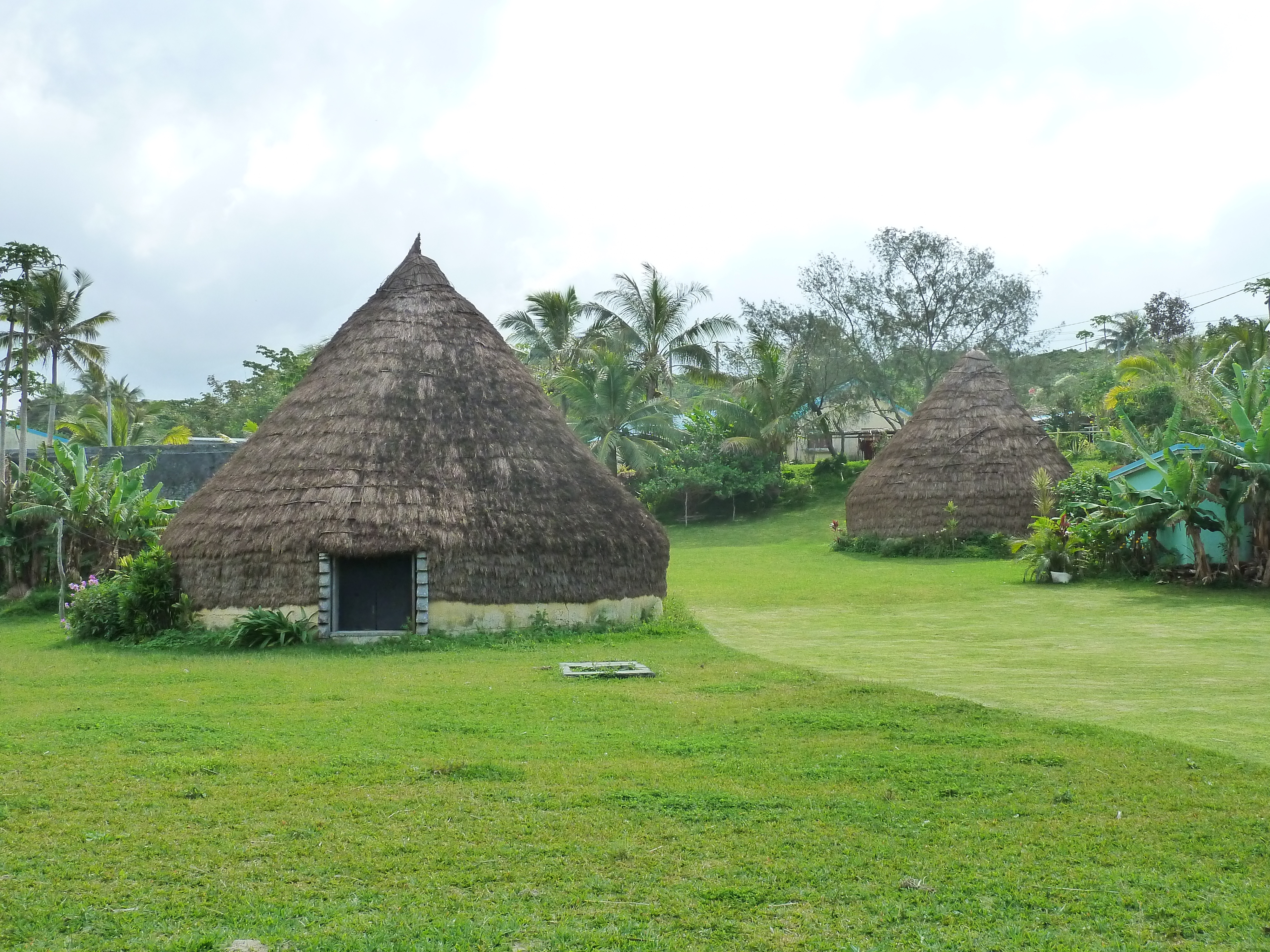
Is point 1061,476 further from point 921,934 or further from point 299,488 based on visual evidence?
point 921,934

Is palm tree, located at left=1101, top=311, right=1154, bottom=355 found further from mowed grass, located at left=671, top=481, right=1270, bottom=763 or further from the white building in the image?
mowed grass, located at left=671, top=481, right=1270, bottom=763

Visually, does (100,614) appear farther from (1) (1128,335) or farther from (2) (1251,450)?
(1) (1128,335)

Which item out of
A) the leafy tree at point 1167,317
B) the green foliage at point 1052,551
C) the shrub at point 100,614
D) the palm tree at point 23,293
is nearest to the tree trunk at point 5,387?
the palm tree at point 23,293

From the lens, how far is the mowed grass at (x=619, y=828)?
14.9 ft

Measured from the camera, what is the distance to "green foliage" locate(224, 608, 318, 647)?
13672 millimetres

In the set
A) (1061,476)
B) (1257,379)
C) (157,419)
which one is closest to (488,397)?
(1257,379)

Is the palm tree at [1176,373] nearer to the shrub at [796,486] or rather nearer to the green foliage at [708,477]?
the shrub at [796,486]

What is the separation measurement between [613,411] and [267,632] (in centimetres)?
2295

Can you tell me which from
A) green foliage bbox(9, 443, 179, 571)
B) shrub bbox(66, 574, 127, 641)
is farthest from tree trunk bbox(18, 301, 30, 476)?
shrub bbox(66, 574, 127, 641)

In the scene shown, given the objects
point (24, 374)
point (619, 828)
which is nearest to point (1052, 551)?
point (619, 828)

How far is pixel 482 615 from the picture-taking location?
14266 millimetres

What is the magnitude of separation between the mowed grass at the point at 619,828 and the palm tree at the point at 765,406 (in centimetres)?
2992

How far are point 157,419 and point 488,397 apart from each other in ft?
145

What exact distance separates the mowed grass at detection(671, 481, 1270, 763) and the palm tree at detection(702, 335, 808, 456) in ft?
43.1
